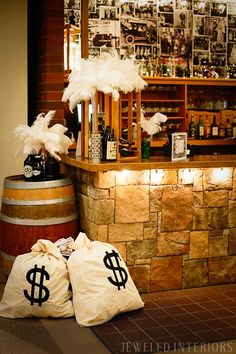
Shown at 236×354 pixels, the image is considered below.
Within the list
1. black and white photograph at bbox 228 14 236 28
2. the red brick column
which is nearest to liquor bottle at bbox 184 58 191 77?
black and white photograph at bbox 228 14 236 28

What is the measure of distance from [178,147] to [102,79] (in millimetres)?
→ 862

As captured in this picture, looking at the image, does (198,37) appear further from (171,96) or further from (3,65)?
(3,65)

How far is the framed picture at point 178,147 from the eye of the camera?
15.3 feet

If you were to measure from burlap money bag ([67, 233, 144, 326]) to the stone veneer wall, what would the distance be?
40 centimetres

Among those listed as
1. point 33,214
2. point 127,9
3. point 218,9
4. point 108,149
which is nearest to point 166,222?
point 108,149


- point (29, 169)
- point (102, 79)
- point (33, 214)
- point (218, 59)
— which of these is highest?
point (218, 59)

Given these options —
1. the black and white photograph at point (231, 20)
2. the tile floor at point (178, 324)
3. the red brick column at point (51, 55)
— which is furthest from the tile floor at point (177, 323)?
the black and white photograph at point (231, 20)

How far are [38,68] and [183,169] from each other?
2.31 metres

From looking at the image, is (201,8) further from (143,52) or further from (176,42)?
(143,52)

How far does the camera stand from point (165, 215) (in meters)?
4.58

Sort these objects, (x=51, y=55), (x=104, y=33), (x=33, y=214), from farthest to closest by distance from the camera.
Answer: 1. (x=104, y=33)
2. (x=51, y=55)
3. (x=33, y=214)

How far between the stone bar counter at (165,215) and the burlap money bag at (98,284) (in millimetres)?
411

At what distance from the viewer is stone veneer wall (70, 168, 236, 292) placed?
4.43 metres

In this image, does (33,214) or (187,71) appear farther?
(187,71)
